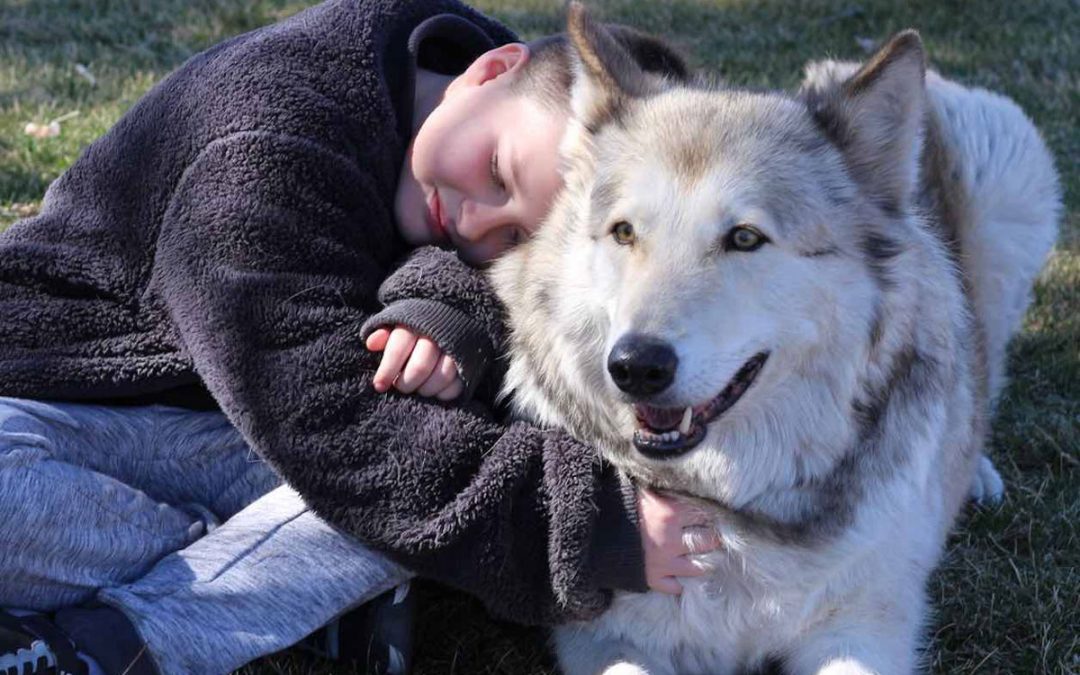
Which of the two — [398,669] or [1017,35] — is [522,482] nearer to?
[398,669]

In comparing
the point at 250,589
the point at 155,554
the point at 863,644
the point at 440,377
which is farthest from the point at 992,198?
the point at 155,554

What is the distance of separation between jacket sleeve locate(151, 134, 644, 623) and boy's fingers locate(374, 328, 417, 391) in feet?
0.10

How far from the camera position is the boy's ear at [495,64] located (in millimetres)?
3094

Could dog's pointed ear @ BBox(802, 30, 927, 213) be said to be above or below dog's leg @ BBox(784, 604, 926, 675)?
above

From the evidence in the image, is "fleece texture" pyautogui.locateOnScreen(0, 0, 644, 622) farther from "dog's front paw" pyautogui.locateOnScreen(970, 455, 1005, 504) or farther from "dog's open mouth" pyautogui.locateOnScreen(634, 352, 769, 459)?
"dog's front paw" pyautogui.locateOnScreen(970, 455, 1005, 504)

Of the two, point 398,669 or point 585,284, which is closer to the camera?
point 585,284

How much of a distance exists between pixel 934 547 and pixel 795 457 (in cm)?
52

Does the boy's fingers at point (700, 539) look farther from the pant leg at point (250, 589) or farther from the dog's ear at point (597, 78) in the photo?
the dog's ear at point (597, 78)

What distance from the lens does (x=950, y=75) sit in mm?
6508

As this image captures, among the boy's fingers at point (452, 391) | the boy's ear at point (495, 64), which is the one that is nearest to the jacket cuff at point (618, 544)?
the boy's fingers at point (452, 391)

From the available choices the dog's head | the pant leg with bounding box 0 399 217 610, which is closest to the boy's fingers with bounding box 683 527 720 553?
the dog's head

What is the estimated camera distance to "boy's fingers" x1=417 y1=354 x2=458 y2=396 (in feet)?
8.66

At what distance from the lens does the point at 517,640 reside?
111 inches

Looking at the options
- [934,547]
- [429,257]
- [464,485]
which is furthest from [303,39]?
[934,547]
